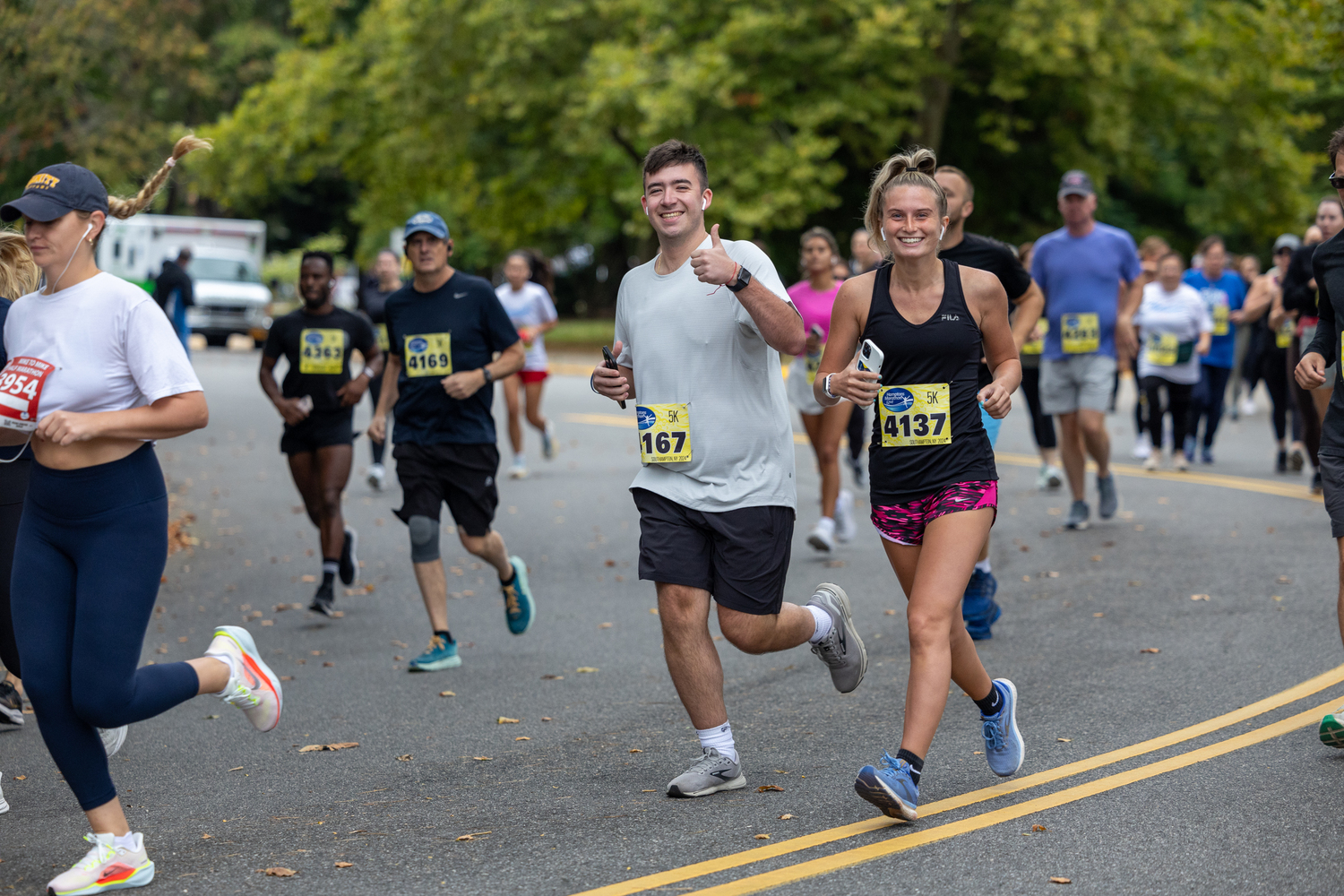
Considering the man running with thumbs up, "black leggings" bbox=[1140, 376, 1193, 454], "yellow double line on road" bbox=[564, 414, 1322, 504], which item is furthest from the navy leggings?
"black leggings" bbox=[1140, 376, 1193, 454]

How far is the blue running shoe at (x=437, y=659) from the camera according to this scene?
7617 mm

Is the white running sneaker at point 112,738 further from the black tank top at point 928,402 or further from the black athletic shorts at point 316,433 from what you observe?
the black athletic shorts at point 316,433

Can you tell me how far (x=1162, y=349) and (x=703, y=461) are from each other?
33.0ft

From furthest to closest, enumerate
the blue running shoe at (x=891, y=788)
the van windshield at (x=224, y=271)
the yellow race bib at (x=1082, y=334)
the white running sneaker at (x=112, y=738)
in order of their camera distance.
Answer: the van windshield at (x=224, y=271) < the yellow race bib at (x=1082, y=334) < the white running sneaker at (x=112, y=738) < the blue running shoe at (x=891, y=788)

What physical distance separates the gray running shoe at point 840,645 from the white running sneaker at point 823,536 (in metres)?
4.48

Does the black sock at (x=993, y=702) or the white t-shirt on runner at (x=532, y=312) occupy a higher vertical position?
the white t-shirt on runner at (x=532, y=312)

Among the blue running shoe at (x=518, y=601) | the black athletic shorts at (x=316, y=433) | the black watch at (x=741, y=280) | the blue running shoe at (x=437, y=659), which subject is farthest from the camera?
the black athletic shorts at (x=316, y=433)

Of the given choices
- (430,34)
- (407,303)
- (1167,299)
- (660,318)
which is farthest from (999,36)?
(660,318)

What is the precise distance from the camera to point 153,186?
18.4 feet

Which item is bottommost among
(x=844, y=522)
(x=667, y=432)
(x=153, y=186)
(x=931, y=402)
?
(x=844, y=522)

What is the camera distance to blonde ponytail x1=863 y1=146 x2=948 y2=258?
5199 mm

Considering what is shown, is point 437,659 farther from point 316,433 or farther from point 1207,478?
point 1207,478

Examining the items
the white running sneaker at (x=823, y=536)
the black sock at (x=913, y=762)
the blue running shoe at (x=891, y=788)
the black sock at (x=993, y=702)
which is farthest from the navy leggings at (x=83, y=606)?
the white running sneaker at (x=823, y=536)

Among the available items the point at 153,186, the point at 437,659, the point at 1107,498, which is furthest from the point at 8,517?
the point at 1107,498
